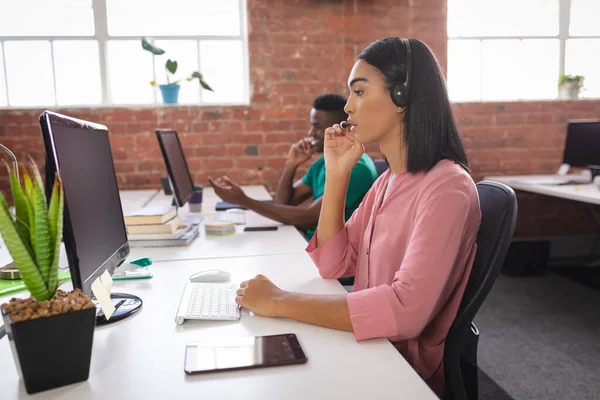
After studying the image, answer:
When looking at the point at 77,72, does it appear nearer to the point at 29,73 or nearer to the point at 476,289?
the point at 29,73

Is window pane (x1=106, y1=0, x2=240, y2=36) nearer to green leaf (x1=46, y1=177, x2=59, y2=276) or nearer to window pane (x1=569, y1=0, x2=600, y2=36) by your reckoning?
window pane (x1=569, y1=0, x2=600, y2=36)

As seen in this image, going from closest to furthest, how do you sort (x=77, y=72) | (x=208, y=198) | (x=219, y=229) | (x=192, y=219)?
(x=219, y=229)
(x=192, y=219)
(x=208, y=198)
(x=77, y=72)

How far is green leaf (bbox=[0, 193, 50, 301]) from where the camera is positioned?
78cm

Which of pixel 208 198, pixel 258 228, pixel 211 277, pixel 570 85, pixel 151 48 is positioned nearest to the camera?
pixel 211 277

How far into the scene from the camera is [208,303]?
1.19 meters

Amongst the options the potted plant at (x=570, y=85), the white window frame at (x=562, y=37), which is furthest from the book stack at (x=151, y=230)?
the potted plant at (x=570, y=85)

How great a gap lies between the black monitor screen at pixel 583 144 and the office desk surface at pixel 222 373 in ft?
10.9

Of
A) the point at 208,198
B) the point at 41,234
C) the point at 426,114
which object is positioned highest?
the point at 426,114

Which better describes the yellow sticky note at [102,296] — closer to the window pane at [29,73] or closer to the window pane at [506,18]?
the window pane at [29,73]

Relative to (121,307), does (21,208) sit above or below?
above

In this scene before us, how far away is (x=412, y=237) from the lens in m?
1.08

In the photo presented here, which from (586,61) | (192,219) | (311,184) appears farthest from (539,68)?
(192,219)

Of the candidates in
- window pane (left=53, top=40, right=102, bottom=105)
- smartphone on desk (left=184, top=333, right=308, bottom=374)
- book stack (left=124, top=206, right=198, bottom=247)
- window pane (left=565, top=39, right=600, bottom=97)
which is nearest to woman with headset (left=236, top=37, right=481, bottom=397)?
smartphone on desk (left=184, top=333, right=308, bottom=374)

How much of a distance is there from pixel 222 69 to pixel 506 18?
2372mm
